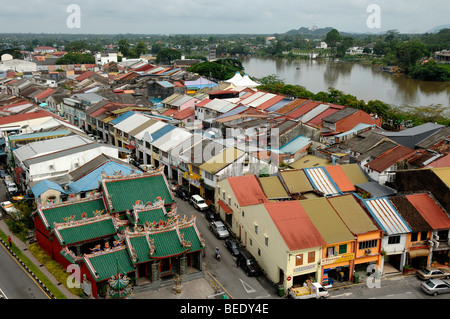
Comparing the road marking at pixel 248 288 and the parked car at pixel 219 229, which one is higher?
the parked car at pixel 219 229

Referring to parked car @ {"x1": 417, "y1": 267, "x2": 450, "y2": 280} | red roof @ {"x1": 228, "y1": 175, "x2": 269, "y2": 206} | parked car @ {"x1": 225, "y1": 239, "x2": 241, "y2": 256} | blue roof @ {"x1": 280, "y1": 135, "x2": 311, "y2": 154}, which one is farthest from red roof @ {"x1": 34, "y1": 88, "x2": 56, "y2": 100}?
parked car @ {"x1": 417, "y1": 267, "x2": 450, "y2": 280}

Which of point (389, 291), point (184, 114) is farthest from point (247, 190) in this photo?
point (184, 114)

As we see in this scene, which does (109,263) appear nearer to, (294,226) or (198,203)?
(294,226)

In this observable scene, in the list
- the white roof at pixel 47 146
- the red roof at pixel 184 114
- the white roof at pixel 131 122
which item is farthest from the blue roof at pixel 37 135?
the red roof at pixel 184 114

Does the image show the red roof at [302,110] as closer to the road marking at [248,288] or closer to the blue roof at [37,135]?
the blue roof at [37,135]

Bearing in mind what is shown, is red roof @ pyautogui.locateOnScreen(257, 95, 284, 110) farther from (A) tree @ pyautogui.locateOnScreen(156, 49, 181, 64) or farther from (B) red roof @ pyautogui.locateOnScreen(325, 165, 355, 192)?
(A) tree @ pyautogui.locateOnScreen(156, 49, 181, 64)
